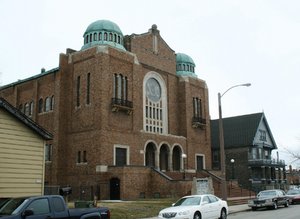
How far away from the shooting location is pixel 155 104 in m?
47.9

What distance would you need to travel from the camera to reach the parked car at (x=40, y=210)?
11.4m

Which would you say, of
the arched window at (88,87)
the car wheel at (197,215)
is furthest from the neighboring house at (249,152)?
the car wheel at (197,215)

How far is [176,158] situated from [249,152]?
1642 cm

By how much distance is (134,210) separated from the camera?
25.0 metres

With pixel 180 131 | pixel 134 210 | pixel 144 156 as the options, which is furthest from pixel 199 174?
pixel 134 210

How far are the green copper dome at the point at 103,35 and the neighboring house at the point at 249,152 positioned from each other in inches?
999

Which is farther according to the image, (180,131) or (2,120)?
(180,131)

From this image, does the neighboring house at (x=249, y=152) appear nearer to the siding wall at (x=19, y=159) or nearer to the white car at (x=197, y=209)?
the white car at (x=197, y=209)

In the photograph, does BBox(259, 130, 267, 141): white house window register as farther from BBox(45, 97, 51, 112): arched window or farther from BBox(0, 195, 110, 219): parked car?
BBox(0, 195, 110, 219): parked car

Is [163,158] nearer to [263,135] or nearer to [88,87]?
[88,87]

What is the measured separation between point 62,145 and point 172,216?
84.6 ft

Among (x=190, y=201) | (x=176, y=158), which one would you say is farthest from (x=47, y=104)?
(x=190, y=201)

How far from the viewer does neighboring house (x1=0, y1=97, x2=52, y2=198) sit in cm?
1856

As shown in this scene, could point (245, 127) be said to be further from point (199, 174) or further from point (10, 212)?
point (10, 212)
